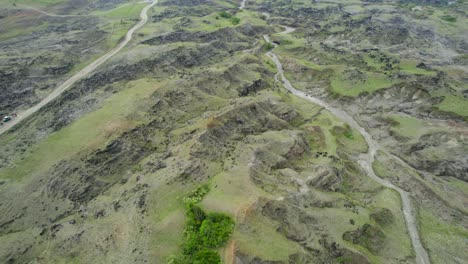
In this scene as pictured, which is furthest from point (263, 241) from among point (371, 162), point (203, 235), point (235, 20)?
point (235, 20)

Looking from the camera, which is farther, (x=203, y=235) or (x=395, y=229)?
(x=395, y=229)

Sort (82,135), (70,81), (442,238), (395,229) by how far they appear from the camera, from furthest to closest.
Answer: (70,81) < (82,135) < (395,229) < (442,238)

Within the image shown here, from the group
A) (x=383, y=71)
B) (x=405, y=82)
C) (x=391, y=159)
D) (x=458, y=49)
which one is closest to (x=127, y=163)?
(x=391, y=159)

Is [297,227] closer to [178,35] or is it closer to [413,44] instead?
[178,35]

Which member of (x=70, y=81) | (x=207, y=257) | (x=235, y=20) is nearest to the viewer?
(x=207, y=257)

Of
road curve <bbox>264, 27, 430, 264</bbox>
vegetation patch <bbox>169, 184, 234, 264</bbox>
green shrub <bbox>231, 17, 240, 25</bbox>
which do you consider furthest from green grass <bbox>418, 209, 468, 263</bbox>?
green shrub <bbox>231, 17, 240, 25</bbox>

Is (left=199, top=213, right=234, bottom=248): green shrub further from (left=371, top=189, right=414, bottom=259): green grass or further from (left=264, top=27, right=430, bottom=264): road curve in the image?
(left=264, top=27, right=430, bottom=264): road curve

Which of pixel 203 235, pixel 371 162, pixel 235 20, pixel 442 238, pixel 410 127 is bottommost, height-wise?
pixel 371 162

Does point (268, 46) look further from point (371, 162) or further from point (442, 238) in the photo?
point (442, 238)
